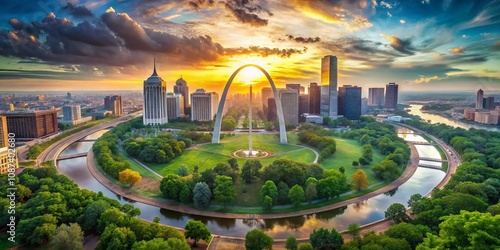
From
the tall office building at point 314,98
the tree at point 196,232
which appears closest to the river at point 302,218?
the tree at point 196,232

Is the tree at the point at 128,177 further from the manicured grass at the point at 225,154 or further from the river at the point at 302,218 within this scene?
the manicured grass at the point at 225,154

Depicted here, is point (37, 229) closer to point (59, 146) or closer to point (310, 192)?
point (310, 192)

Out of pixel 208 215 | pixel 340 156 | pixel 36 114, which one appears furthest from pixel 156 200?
pixel 36 114

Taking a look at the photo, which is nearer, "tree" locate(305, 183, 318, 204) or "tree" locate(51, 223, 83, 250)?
"tree" locate(51, 223, 83, 250)

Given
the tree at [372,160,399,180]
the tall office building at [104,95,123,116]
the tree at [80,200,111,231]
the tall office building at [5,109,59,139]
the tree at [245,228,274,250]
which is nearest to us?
the tree at [245,228,274,250]

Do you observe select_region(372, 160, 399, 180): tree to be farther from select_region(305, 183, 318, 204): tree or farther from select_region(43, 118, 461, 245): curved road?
select_region(305, 183, 318, 204): tree

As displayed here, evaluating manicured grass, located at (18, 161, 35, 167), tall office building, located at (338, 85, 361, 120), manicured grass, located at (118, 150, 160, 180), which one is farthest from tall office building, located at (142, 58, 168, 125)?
tall office building, located at (338, 85, 361, 120)

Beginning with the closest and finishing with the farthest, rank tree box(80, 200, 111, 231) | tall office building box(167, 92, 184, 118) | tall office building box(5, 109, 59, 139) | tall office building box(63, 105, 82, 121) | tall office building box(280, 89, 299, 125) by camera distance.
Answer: tree box(80, 200, 111, 231) < tall office building box(5, 109, 59, 139) < tall office building box(280, 89, 299, 125) < tall office building box(63, 105, 82, 121) < tall office building box(167, 92, 184, 118)

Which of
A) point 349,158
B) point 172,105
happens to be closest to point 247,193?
point 349,158
